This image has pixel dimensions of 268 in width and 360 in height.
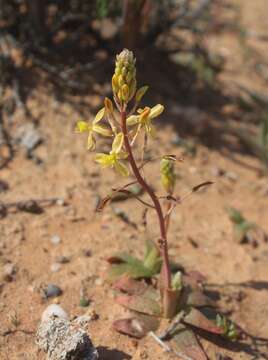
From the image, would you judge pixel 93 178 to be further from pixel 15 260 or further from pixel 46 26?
pixel 46 26

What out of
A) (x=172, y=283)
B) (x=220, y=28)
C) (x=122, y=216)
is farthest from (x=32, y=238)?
(x=220, y=28)

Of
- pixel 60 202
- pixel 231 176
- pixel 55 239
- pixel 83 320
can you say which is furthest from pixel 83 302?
pixel 231 176

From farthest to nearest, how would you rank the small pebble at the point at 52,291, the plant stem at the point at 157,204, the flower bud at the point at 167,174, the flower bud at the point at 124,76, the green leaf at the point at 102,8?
the green leaf at the point at 102,8
the small pebble at the point at 52,291
the flower bud at the point at 167,174
the plant stem at the point at 157,204
the flower bud at the point at 124,76

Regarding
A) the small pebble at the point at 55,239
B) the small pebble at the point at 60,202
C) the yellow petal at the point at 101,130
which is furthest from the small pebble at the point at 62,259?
the yellow petal at the point at 101,130

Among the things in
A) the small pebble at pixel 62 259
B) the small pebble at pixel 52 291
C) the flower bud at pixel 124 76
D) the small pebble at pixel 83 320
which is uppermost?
the flower bud at pixel 124 76

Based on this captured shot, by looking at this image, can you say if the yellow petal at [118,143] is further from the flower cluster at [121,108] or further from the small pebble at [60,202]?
the small pebble at [60,202]
